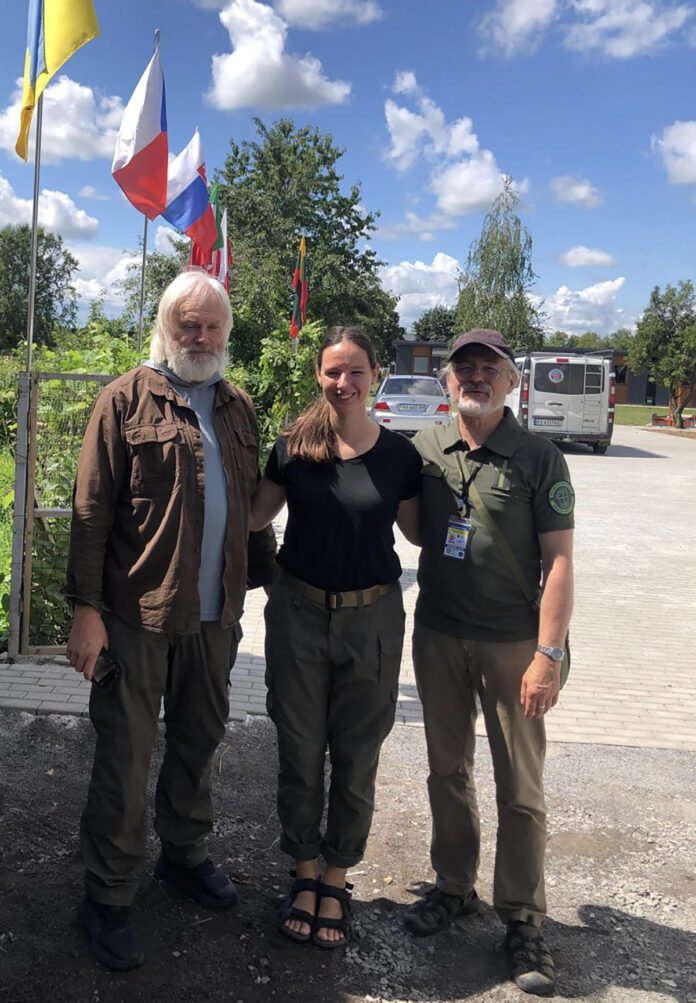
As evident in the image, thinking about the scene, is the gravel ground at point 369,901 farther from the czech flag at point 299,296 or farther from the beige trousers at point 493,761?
the czech flag at point 299,296

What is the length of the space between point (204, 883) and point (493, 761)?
1081 mm

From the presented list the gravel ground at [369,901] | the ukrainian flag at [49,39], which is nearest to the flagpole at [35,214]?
the ukrainian flag at [49,39]

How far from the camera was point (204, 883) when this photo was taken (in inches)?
109

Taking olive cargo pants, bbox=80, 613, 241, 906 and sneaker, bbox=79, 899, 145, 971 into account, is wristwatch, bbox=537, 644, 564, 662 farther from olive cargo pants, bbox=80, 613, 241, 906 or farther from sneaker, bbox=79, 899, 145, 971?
sneaker, bbox=79, 899, 145, 971

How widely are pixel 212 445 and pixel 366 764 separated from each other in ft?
3.83

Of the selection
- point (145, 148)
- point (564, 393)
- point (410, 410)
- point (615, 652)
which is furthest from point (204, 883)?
point (564, 393)

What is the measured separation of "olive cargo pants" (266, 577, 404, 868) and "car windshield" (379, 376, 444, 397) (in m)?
15.6

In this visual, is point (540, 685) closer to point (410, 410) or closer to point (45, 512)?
point (45, 512)

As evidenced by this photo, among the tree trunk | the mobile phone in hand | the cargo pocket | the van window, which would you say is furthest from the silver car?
the tree trunk

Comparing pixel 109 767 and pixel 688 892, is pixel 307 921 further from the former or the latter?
pixel 688 892

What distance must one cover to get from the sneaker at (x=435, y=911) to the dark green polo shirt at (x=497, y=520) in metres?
0.95

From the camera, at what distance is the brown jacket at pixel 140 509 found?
2416 mm

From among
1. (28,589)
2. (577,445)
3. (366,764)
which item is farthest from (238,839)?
(577,445)

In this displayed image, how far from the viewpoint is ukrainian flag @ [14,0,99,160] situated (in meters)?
4.26
